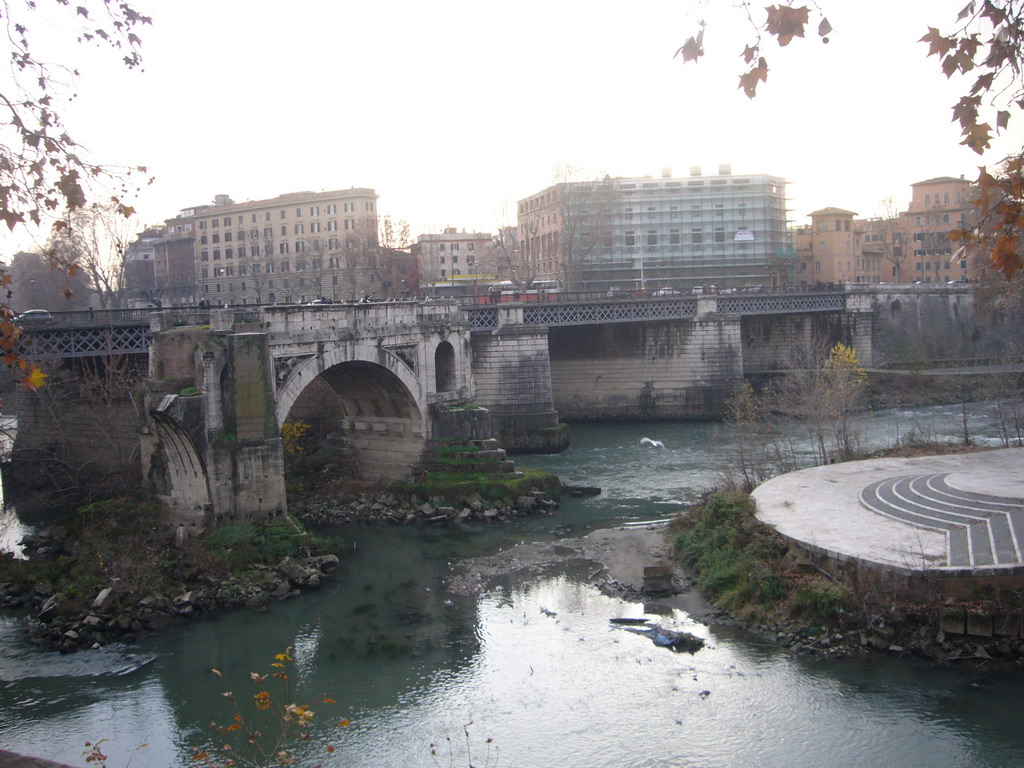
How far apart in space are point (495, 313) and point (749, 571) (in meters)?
21.5

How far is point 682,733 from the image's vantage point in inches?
448

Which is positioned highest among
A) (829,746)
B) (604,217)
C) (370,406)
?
(604,217)

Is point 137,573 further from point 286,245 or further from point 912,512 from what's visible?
point 286,245

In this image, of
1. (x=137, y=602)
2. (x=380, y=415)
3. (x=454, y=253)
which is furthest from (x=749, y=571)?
(x=454, y=253)

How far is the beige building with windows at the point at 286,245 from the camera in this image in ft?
193

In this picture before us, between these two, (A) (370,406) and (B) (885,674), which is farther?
(A) (370,406)

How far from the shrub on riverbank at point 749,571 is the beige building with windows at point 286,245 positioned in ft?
135

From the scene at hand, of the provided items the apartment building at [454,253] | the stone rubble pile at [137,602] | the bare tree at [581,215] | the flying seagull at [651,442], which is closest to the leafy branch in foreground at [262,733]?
the stone rubble pile at [137,602]

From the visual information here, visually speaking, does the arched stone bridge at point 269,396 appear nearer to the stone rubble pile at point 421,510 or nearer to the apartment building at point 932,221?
the stone rubble pile at point 421,510

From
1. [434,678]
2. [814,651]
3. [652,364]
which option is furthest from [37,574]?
[652,364]

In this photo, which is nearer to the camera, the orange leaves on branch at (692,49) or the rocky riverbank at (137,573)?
the orange leaves on branch at (692,49)

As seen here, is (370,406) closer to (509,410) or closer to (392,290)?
(509,410)

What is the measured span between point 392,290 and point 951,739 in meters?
49.0

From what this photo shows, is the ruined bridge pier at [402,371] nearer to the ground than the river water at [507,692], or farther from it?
farther from it
